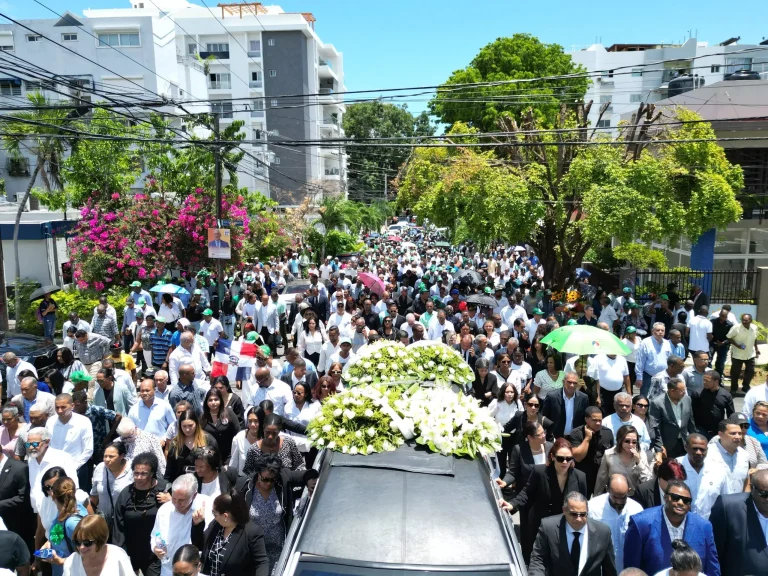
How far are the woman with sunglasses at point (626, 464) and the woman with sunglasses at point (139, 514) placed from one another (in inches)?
145

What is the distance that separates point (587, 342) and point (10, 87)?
145ft

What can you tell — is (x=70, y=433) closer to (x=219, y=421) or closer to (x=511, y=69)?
(x=219, y=421)

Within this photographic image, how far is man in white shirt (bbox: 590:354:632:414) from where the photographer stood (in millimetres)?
8594

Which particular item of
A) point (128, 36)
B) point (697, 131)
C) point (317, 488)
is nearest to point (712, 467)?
point (317, 488)

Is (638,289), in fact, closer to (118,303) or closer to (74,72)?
(118,303)

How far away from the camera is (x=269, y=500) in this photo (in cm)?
537

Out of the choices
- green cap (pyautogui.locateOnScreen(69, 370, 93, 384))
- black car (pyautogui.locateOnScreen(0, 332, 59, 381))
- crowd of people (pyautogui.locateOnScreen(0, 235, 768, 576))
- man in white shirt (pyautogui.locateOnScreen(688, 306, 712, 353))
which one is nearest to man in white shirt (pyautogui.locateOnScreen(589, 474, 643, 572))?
crowd of people (pyautogui.locateOnScreen(0, 235, 768, 576))

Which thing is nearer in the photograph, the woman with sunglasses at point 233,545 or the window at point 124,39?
the woman with sunglasses at point 233,545

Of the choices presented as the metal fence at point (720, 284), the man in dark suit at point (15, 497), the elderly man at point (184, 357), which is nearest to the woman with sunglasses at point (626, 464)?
the man in dark suit at point (15, 497)

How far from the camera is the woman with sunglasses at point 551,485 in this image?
5.46 meters

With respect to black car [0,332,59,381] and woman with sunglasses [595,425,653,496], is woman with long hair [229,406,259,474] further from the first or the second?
black car [0,332,59,381]

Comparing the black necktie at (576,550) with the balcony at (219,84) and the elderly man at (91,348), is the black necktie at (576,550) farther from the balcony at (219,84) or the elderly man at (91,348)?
the balcony at (219,84)

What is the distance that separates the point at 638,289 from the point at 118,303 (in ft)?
46.9

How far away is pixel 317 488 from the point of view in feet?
14.7
